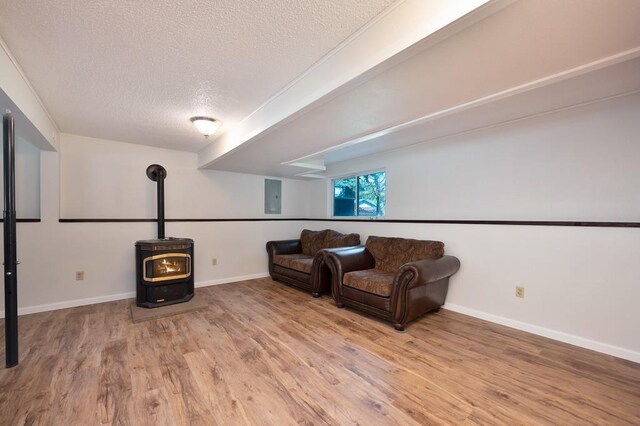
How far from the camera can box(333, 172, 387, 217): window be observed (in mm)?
4258

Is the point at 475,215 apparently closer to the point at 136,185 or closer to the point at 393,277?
the point at 393,277

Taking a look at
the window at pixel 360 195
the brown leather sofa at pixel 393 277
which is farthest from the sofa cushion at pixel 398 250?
the window at pixel 360 195

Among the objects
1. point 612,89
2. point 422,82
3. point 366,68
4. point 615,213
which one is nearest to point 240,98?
point 366,68

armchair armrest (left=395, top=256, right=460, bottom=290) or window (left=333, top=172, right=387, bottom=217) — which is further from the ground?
window (left=333, top=172, right=387, bottom=217)

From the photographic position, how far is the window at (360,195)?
4.26 m

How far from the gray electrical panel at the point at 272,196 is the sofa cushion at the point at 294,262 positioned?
1.07 metres

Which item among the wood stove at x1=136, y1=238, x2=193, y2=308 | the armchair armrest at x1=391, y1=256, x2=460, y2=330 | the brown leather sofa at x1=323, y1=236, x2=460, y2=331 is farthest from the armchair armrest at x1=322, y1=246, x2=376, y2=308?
the wood stove at x1=136, y1=238, x2=193, y2=308

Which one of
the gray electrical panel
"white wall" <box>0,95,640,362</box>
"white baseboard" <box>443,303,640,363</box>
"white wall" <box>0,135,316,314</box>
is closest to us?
"white baseboard" <box>443,303,640,363</box>

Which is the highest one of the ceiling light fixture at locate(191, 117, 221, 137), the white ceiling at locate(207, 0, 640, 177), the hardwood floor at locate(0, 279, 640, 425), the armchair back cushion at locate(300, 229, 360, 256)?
the ceiling light fixture at locate(191, 117, 221, 137)

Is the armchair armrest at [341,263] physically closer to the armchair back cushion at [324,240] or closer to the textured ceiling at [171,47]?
the armchair back cushion at [324,240]

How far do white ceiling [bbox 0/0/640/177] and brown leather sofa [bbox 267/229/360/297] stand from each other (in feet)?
6.42

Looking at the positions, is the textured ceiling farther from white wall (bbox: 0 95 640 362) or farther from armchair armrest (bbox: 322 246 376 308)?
armchair armrest (bbox: 322 246 376 308)

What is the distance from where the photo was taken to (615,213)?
2.25m

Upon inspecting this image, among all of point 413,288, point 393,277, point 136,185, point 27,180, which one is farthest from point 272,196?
point 413,288
